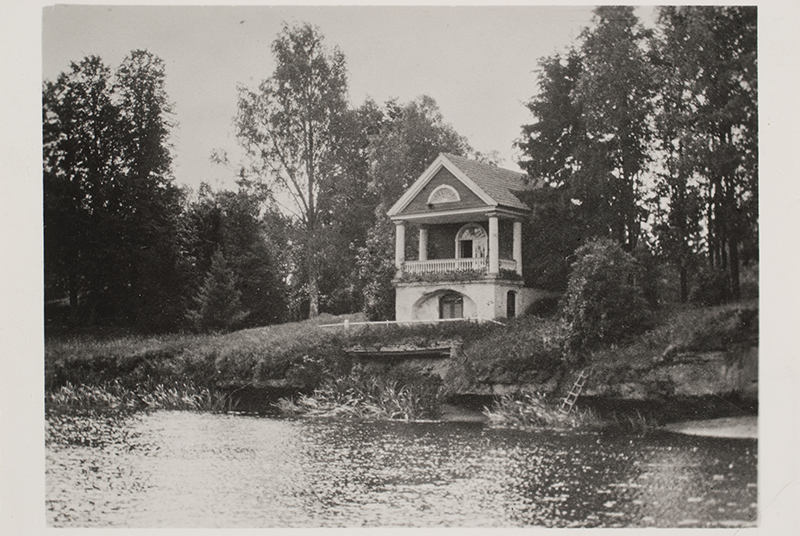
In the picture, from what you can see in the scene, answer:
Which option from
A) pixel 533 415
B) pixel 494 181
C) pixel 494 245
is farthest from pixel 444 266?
pixel 533 415

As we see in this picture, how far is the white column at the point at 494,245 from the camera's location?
666 inches

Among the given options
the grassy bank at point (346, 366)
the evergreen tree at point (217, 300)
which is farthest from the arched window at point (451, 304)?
the evergreen tree at point (217, 300)

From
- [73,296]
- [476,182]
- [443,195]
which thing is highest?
[476,182]

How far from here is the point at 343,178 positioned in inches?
738

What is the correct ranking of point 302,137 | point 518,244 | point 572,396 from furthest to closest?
point 302,137 < point 518,244 < point 572,396

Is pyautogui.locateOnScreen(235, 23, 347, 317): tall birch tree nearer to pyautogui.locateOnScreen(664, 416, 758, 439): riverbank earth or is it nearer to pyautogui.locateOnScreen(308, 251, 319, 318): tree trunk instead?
pyautogui.locateOnScreen(308, 251, 319, 318): tree trunk

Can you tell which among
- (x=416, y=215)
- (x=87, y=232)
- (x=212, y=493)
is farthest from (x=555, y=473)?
(x=416, y=215)

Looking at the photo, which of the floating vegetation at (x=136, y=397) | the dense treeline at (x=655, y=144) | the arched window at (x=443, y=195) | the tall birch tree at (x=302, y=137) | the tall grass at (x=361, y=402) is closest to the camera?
the dense treeline at (x=655, y=144)

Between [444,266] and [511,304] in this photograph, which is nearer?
[511,304]

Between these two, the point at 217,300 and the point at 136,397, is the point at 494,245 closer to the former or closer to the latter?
the point at 217,300

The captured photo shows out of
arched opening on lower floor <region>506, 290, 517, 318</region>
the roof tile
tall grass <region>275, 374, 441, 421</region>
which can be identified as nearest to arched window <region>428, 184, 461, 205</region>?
the roof tile

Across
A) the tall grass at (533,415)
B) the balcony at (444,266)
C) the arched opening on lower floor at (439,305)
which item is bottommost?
the tall grass at (533,415)

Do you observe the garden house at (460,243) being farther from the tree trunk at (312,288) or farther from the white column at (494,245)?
the tree trunk at (312,288)

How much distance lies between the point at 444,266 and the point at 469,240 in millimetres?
1674
